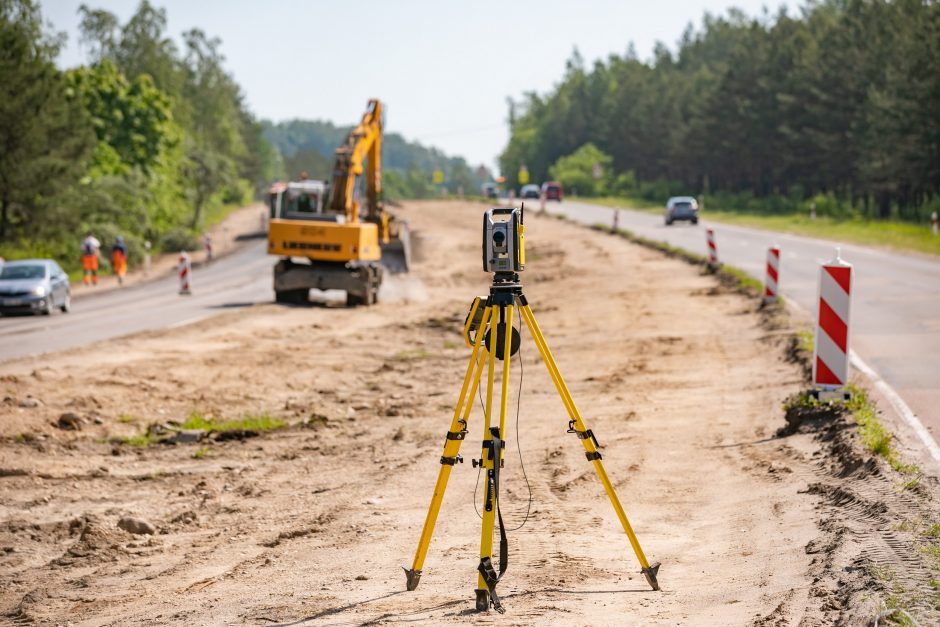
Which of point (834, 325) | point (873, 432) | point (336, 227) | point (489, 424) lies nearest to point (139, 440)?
point (834, 325)

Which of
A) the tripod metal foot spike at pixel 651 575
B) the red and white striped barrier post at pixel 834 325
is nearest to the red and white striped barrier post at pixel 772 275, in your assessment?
the red and white striped barrier post at pixel 834 325

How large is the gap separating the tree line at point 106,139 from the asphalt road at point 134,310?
17.5 ft

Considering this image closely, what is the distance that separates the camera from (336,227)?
28812 millimetres

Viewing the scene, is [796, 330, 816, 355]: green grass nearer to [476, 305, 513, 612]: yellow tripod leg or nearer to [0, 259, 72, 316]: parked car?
[476, 305, 513, 612]: yellow tripod leg

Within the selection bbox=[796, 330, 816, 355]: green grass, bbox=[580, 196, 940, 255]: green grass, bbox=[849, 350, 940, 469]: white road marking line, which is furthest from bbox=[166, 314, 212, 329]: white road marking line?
bbox=[580, 196, 940, 255]: green grass

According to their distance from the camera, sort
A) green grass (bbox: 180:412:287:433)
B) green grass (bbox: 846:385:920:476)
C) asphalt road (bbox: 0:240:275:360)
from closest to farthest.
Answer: green grass (bbox: 846:385:920:476)
green grass (bbox: 180:412:287:433)
asphalt road (bbox: 0:240:275:360)

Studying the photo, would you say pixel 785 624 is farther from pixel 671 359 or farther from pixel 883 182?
pixel 883 182

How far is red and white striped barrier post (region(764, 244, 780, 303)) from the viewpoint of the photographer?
891 inches

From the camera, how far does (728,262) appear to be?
35.8 meters

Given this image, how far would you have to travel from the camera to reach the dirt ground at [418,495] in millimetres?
6910

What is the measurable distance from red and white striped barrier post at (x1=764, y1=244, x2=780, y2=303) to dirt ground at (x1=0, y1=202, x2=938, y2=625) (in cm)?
215

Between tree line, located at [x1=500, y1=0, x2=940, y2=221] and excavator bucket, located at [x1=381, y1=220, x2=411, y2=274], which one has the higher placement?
tree line, located at [x1=500, y1=0, x2=940, y2=221]

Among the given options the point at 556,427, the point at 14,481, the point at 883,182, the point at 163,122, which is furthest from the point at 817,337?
the point at 163,122

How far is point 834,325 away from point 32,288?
23546 millimetres
